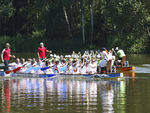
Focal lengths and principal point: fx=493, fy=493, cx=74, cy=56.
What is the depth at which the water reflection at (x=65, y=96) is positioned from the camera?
1883 centimetres

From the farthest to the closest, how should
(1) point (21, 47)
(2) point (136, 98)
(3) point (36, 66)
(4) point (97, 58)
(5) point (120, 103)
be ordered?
(1) point (21, 47) < (4) point (97, 58) < (3) point (36, 66) < (2) point (136, 98) < (5) point (120, 103)

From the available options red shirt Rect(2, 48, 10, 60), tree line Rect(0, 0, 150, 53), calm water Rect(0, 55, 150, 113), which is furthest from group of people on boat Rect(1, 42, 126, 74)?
tree line Rect(0, 0, 150, 53)

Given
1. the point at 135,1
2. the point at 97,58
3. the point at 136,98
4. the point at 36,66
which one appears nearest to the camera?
the point at 136,98

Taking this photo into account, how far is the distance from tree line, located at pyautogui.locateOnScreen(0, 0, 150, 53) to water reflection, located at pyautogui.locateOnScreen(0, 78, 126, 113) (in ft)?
129

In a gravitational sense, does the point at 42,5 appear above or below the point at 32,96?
above

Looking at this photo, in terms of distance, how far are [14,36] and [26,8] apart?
205 inches

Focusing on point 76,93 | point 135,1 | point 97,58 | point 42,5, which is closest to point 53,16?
point 42,5

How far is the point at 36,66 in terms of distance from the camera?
108 ft

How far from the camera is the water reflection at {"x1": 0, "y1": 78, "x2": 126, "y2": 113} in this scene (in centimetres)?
1883

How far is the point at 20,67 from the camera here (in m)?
33.0

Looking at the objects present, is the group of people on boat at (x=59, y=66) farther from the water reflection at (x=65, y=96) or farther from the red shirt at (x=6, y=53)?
the water reflection at (x=65, y=96)

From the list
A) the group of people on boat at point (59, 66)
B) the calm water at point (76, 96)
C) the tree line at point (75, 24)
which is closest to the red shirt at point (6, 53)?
the group of people on boat at point (59, 66)

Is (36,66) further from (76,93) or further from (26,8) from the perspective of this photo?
(26,8)

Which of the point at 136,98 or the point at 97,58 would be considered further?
the point at 97,58
